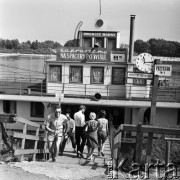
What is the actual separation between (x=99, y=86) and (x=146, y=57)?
30.4 feet

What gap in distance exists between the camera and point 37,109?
15938mm

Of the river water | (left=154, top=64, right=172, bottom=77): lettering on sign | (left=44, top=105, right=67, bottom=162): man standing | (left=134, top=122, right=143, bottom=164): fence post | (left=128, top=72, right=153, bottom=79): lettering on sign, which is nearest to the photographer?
(left=134, top=122, right=143, bottom=164): fence post

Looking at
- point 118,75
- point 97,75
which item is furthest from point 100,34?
point 118,75

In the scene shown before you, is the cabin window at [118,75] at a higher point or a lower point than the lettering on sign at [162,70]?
lower

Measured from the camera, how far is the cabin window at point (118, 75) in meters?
15.4

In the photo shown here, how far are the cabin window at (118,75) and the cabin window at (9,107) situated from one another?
214 inches

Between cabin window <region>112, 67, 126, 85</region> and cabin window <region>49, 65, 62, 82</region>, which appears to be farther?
cabin window <region>49, 65, 62, 82</region>

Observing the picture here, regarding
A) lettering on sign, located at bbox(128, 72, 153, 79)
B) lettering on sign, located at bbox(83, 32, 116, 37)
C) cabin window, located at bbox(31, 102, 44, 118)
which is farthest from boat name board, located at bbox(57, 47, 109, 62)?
lettering on sign, located at bbox(128, 72, 153, 79)

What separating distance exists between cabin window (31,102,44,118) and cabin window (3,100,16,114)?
1.01 meters

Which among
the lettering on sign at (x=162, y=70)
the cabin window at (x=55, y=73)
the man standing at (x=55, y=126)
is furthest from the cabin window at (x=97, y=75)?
the lettering on sign at (x=162, y=70)

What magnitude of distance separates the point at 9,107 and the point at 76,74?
4009 mm

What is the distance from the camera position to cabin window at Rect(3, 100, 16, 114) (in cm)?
1595

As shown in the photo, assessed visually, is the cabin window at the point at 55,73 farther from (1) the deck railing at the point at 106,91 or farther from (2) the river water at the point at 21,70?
(2) the river water at the point at 21,70

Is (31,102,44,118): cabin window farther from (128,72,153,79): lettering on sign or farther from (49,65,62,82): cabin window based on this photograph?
(128,72,153,79): lettering on sign
